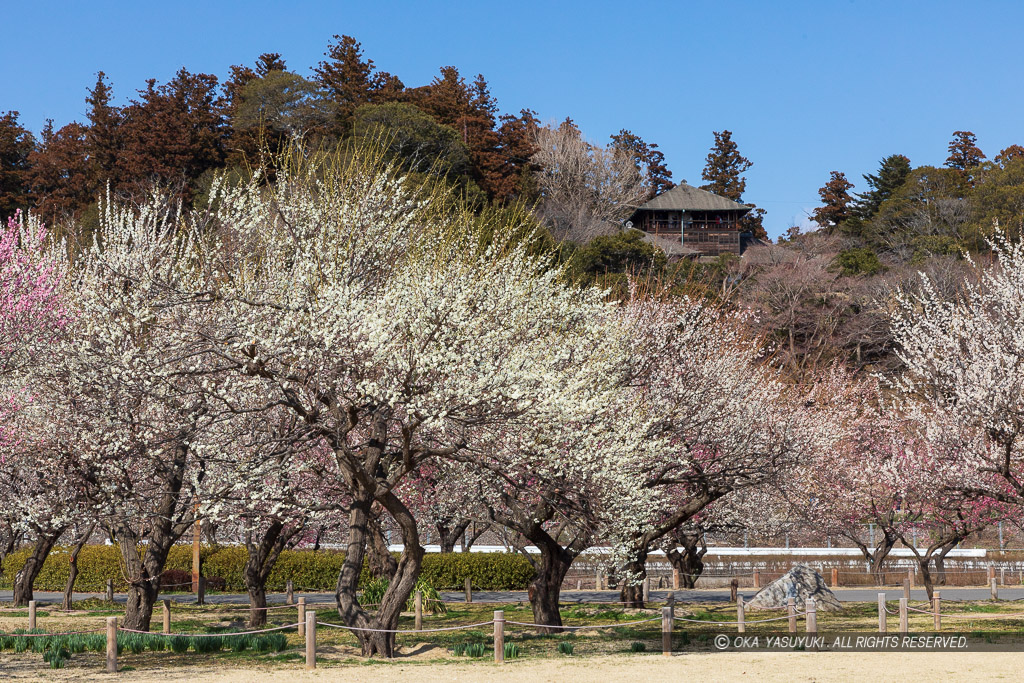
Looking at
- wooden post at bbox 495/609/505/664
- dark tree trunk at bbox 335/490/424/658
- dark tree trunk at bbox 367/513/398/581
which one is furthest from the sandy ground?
dark tree trunk at bbox 367/513/398/581

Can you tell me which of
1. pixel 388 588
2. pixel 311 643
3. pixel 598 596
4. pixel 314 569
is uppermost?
pixel 388 588

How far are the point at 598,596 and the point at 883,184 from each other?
66531 mm

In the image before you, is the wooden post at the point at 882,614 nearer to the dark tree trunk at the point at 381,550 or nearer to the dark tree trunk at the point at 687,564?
the dark tree trunk at the point at 381,550

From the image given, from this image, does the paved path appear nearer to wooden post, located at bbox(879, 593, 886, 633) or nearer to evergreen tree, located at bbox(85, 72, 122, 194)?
wooden post, located at bbox(879, 593, 886, 633)

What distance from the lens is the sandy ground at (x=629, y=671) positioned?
485 inches

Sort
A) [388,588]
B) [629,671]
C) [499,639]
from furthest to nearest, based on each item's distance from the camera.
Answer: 1. [388,588]
2. [499,639]
3. [629,671]

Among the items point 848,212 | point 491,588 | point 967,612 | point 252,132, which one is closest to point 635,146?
point 848,212

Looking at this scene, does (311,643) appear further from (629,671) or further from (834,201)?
(834,201)

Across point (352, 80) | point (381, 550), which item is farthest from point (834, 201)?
point (381, 550)

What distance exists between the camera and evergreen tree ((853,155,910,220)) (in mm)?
84500

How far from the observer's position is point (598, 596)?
30.1m

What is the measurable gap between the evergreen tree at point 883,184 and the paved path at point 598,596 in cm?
5744

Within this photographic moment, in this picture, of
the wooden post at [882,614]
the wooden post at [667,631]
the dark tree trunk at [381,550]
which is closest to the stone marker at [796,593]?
the wooden post at [882,614]

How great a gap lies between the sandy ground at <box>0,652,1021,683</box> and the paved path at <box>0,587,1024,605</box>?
1337 cm
